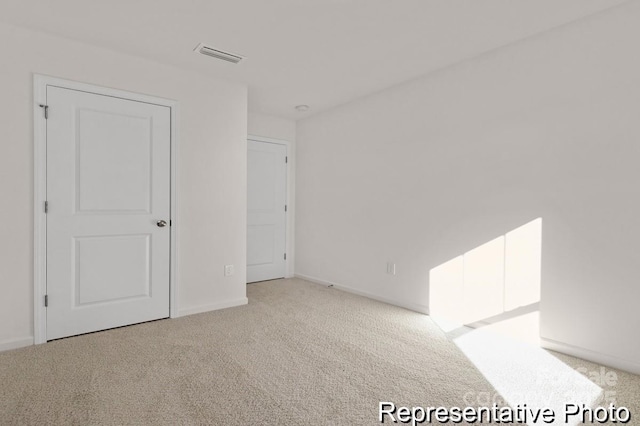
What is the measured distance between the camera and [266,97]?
4219 millimetres

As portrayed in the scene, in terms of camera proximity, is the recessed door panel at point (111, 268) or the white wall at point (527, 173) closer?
the white wall at point (527, 173)

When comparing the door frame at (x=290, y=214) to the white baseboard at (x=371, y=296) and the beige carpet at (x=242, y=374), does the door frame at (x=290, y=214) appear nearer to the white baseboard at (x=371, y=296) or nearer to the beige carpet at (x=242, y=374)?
the white baseboard at (x=371, y=296)

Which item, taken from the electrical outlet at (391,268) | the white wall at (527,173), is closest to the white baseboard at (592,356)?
the white wall at (527,173)

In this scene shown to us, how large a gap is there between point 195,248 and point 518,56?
10.9 ft

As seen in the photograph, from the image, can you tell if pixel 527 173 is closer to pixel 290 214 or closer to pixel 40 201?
pixel 290 214

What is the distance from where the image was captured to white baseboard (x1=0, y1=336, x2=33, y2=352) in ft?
8.38

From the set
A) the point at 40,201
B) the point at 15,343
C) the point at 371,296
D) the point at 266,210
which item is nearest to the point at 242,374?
the point at 15,343

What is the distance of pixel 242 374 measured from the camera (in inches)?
87.8

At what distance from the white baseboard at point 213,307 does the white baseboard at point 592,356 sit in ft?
9.18

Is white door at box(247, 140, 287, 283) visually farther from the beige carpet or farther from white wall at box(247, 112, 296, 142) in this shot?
the beige carpet

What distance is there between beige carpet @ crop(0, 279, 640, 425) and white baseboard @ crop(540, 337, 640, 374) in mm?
79

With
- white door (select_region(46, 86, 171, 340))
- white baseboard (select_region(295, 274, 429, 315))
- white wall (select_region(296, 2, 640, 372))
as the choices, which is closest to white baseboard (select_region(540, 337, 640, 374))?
white wall (select_region(296, 2, 640, 372))

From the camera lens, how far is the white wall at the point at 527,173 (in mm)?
2312

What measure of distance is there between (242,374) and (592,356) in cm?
240
